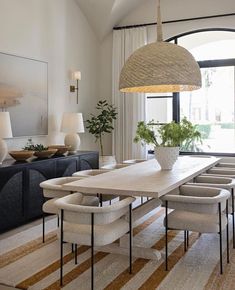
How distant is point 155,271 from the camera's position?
3.08 m

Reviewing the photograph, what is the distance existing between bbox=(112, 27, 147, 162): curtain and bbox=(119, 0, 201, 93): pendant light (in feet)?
10.8

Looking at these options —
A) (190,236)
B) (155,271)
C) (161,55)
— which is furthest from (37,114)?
(155,271)

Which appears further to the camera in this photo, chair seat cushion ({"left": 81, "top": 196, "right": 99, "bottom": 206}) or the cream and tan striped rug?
chair seat cushion ({"left": 81, "top": 196, "right": 99, "bottom": 206})

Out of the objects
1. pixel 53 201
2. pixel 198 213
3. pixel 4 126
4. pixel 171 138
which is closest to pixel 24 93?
pixel 4 126

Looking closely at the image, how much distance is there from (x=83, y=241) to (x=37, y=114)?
328cm

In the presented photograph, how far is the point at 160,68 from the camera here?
365 cm

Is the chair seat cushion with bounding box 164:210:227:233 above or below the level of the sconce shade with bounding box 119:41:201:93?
below

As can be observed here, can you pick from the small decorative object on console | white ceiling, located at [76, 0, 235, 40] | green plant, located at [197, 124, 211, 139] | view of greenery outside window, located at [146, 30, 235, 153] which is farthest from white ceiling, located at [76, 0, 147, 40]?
A: the small decorative object on console

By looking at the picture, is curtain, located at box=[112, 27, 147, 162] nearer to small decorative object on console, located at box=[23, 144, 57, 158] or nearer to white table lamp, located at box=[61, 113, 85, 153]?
white table lamp, located at box=[61, 113, 85, 153]

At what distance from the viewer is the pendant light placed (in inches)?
143

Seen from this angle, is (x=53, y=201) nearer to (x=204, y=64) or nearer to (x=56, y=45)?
(x=56, y=45)

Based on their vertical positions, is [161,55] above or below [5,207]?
above

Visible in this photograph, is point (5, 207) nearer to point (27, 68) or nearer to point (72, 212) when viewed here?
point (72, 212)

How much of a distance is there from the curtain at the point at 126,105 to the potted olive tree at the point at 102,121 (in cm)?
17
